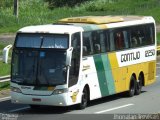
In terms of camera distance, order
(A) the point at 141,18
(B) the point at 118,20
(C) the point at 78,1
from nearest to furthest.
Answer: (B) the point at 118,20
(A) the point at 141,18
(C) the point at 78,1

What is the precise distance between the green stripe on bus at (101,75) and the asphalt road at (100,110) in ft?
1.57

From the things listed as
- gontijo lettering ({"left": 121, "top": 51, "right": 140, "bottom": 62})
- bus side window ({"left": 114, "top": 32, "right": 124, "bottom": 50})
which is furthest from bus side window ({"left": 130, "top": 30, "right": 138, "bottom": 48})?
bus side window ({"left": 114, "top": 32, "right": 124, "bottom": 50})

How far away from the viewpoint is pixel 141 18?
83.6ft

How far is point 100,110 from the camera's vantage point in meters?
20.3

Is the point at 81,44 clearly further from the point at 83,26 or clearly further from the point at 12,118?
the point at 12,118

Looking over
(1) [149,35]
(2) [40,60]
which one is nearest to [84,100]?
(2) [40,60]

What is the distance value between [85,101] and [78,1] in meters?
60.5

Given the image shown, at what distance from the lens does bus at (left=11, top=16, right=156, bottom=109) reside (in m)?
19.6

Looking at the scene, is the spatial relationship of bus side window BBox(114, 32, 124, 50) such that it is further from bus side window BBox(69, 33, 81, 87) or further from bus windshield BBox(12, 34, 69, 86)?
bus windshield BBox(12, 34, 69, 86)

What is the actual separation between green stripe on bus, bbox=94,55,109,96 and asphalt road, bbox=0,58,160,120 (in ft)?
1.57

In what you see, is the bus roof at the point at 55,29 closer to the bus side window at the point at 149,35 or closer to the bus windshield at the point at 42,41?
the bus windshield at the point at 42,41

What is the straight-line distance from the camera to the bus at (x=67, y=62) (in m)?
19.6

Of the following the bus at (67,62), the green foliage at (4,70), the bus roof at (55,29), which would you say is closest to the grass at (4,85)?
the green foliage at (4,70)

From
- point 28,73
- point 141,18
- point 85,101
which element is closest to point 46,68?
point 28,73
